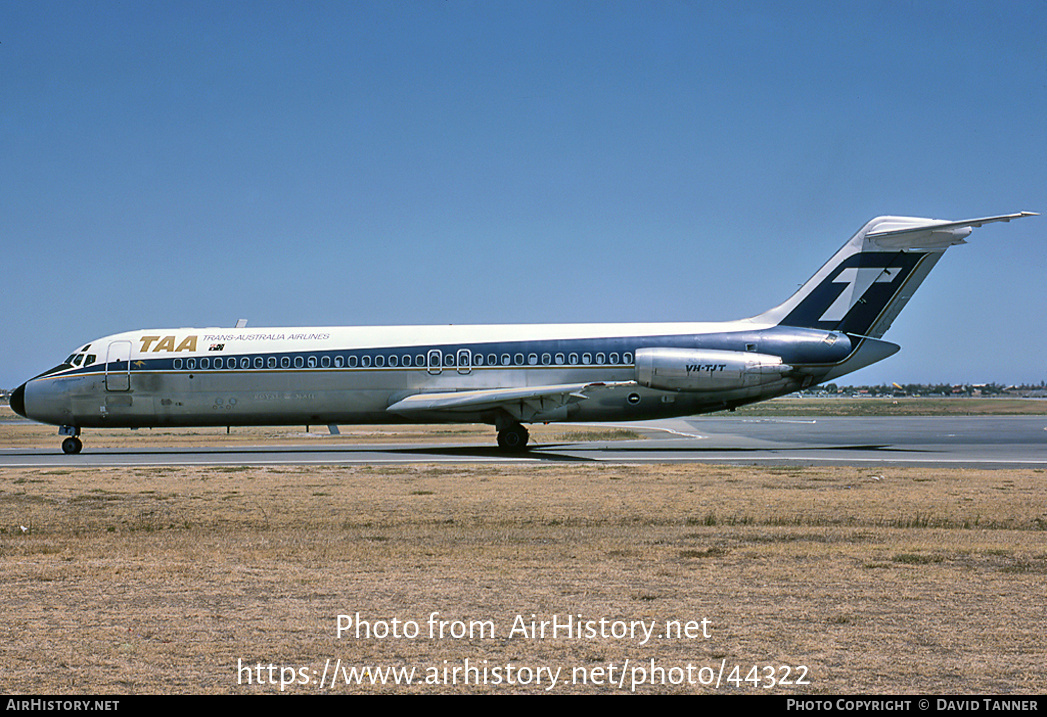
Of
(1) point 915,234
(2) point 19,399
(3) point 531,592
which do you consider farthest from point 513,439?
(3) point 531,592

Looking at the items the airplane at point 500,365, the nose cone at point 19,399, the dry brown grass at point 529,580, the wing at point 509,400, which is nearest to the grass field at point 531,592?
the dry brown grass at point 529,580

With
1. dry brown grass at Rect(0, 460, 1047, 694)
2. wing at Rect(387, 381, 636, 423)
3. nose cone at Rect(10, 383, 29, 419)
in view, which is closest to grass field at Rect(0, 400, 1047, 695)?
dry brown grass at Rect(0, 460, 1047, 694)

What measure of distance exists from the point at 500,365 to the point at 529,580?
20.4 meters

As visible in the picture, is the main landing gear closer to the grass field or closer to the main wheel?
the main wheel

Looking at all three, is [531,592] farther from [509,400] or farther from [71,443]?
[71,443]

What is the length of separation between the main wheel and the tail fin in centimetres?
960

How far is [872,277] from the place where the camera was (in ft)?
94.4

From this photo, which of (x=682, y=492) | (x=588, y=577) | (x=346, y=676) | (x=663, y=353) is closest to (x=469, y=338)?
(x=663, y=353)

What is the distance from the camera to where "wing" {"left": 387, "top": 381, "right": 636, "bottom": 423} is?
27.1 metres

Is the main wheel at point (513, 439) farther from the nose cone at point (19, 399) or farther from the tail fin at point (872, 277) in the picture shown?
the nose cone at point (19, 399)

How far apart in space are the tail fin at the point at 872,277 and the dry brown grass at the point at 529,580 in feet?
41.3

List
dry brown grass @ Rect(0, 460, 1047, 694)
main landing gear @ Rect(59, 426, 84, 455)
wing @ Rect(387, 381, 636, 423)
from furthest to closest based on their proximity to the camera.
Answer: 1. main landing gear @ Rect(59, 426, 84, 455)
2. wing @ Rect(387, 381, 636, 423)
3. dry brown grass @ Rect(0, 460, 1047, 694)

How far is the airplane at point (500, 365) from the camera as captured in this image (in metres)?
28.3
